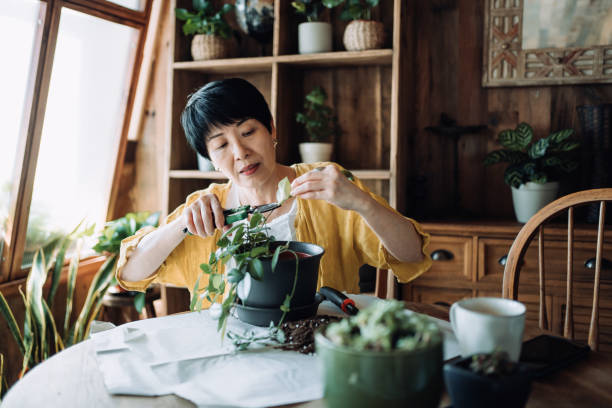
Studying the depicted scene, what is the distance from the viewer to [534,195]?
226 cm

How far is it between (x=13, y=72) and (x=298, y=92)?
1428 millimetres

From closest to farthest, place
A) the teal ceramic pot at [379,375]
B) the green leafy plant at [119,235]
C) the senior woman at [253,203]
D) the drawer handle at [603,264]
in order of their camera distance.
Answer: the teal ceramic pot at [379,375] → the senior woman at [253,203] → the drawer handle at [603,264] → the green leafy plant at [119,235]

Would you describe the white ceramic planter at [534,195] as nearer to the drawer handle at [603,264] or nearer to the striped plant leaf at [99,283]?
the drawer handle at [603,264]

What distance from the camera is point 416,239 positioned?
1394mm

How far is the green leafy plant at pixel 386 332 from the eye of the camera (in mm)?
543

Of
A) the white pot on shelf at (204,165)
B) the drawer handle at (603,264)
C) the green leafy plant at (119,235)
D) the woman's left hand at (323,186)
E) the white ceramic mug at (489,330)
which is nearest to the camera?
the white ceramic mug at (489,330)

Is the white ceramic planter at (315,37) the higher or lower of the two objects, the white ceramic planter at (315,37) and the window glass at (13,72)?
the higher

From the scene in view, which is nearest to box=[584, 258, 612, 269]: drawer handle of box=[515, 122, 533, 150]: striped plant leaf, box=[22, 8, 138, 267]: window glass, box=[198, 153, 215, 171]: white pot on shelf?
box=[515, 122, 533, 150]: striped plant leaf

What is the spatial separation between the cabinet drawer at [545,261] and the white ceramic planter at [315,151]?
886 mm

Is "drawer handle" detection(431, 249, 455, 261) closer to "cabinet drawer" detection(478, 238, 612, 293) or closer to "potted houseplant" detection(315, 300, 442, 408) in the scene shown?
"cabinet drawer" detection(478, 238, 612, 293)

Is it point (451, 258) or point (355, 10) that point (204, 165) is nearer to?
point (355, 10)

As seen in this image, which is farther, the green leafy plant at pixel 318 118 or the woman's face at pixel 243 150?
the green leafy plant at pixel 318 118

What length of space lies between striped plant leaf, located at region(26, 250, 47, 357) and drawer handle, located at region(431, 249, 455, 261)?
1.82m

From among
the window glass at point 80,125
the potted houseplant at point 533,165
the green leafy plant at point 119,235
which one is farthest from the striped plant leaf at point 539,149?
the window glass at point 80,125
